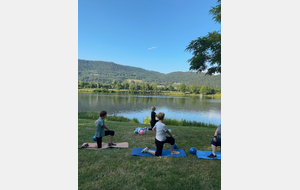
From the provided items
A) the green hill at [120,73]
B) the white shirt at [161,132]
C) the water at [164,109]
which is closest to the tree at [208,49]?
the white shirt at [161,132]

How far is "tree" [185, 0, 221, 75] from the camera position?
18.4 feet

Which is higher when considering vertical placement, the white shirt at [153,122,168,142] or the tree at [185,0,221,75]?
the tree at [185,0,221,75]

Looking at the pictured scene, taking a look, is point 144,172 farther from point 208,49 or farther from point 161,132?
point 208,49

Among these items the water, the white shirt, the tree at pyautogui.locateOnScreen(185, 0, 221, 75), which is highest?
the tree at pyautogui.locateOnScreen(185, 0, 221, 75)

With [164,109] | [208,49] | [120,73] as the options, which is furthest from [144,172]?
[120,73]

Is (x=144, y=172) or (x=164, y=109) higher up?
(x=144, y=172)

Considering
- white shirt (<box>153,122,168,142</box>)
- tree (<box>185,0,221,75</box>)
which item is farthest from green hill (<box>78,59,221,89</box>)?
white shirt (<box>153,122,168,142</box>)

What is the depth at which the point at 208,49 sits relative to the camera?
19.8 feet

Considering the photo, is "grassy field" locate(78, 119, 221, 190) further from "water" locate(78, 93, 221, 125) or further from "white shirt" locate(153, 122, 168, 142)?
"water" locate(78, 93, 221, 125)

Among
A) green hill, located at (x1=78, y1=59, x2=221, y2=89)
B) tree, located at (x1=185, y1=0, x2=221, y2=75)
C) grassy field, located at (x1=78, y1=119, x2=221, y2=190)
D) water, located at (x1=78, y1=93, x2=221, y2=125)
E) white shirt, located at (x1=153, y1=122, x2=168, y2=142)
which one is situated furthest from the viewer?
green hill, located at (x1=78, y1=59, x2=221, y2=89)

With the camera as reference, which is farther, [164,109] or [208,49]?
[164,109]
